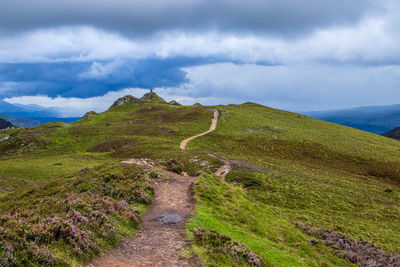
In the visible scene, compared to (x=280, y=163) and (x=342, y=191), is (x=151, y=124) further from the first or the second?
(x=342, y=191)

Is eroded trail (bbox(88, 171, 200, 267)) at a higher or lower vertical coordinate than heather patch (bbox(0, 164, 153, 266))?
lower

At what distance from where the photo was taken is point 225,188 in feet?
81.8

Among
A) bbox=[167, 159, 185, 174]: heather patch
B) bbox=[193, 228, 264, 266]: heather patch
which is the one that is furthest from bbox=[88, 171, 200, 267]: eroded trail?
bbox=[167, 159, 185, 174]: heather patch

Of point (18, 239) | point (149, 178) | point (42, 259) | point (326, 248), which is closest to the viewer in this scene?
point (42, 259)

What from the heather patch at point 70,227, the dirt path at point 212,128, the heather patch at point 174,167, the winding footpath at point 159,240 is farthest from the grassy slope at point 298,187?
the heather patch at point 174,167

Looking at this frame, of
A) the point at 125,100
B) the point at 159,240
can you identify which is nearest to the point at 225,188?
the point at 159,240

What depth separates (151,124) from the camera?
8919cm

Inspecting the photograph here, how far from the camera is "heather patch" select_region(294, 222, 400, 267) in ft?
56.6

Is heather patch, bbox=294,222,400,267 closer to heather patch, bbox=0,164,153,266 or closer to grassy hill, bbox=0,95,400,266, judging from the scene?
grassy hill, bbox=0,95,400,266

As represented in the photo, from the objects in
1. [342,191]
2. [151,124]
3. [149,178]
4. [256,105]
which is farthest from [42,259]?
[256,105]

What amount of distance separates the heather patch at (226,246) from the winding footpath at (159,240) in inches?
35.2

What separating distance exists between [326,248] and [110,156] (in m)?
53.3

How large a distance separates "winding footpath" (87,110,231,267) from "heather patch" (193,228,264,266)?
894mm

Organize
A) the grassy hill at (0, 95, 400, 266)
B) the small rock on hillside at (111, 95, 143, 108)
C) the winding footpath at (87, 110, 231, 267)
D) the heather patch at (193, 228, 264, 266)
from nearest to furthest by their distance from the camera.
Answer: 1. the winding footpath at (87, 110, 231, 267)
2. the heather patch at (193, 228, 264, 266)
3. the grassy hill at (0, 95, 400, 266)
4. the small rock on hillside at (111, 95, 143, 108)
